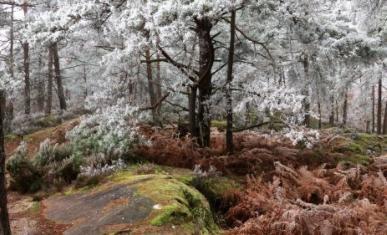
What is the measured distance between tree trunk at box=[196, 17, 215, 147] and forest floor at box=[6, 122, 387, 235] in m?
0.61

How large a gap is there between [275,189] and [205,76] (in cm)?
377

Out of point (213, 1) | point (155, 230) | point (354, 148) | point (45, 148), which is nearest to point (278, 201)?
Answer: point (155, 230)

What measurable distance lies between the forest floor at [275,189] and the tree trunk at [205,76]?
0.61m

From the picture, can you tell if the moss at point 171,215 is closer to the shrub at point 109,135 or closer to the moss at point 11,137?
the shrub at point 109,135

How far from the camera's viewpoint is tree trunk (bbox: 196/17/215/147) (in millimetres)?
9859

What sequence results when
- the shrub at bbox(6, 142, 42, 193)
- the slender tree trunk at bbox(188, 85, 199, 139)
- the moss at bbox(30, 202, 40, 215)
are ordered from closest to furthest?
the moss at bbox(30, 202, 40, 215) → the shrub at bbox(6, 142, 42, 193) → the slender tree trunk at bbox(188, 85, 199, 139)

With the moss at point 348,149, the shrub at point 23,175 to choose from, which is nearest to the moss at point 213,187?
the shrub at point 23,175

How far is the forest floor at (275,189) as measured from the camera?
5.64 metres

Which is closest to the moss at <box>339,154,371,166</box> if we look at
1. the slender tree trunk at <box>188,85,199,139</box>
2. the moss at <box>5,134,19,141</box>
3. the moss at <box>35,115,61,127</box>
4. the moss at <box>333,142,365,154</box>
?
the moss at <box>333,142,365,154</box>

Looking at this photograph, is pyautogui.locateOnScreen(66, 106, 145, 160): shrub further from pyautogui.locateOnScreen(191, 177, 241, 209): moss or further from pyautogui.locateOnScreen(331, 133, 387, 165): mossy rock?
pyautogui.locateOnScreen(331, 133, 387, 165): mossy rock

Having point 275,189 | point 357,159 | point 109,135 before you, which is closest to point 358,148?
point 357,159

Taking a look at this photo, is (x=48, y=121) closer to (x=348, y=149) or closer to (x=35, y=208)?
(x=348, y=149)

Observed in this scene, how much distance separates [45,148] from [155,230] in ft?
16.5

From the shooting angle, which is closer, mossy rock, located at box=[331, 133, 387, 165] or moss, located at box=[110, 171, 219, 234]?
moss, located at box=[110, 171, 219, 234]
